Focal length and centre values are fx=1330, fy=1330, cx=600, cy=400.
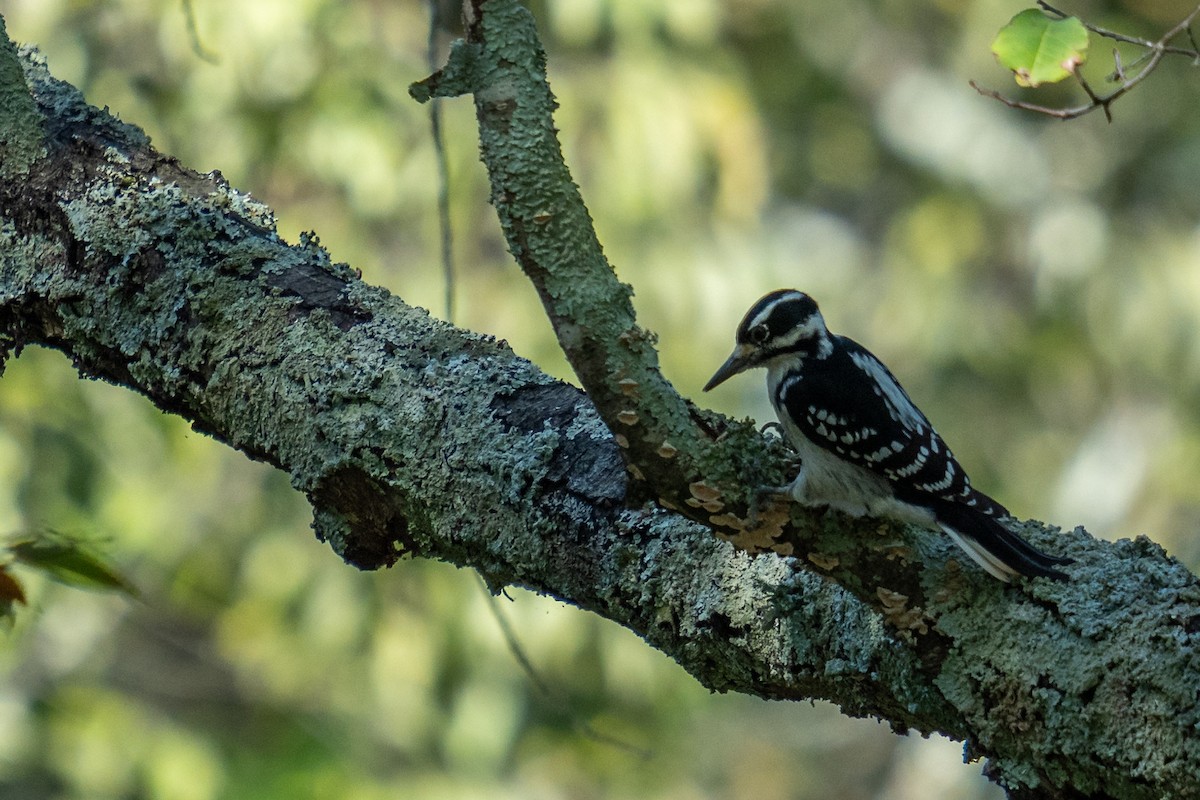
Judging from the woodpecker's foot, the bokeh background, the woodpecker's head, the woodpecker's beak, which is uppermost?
the bokeh background

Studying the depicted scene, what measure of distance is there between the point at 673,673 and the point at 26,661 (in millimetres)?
3663

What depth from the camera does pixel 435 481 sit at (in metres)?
2.44

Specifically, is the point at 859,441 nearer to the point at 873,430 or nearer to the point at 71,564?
the point at 873,430

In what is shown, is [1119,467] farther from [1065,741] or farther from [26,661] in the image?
[1065,741]

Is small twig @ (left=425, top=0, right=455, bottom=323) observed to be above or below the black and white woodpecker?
above

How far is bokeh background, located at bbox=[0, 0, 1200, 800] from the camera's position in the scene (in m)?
6.36

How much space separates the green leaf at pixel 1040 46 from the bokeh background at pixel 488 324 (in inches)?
107

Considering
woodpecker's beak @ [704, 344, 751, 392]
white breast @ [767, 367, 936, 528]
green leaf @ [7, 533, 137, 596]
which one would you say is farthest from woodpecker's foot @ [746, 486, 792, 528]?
woodpecker's beak @ [704, 344, 751, 392]

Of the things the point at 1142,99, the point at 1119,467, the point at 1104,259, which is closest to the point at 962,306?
the point at 1104,259

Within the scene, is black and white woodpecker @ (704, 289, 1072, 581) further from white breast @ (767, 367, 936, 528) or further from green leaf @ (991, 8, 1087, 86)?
green leaf @ (991, 8, 1087, 86)

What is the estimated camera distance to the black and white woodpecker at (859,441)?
2354 millimetres

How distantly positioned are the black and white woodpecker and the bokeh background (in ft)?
5.48

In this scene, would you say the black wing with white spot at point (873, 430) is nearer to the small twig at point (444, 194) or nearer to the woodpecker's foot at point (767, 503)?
the woodpecker's foot at point (767, 503)

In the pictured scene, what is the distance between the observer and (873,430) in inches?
119
